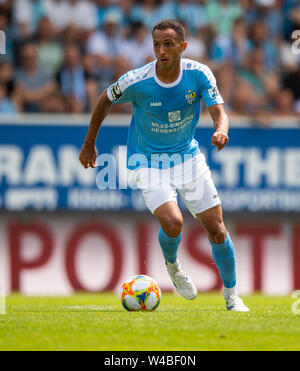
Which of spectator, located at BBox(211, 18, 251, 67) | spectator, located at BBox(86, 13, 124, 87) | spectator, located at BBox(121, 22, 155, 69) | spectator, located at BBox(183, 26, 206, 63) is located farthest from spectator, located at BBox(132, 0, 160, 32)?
spectator, located at BBox(211, 18, 251, 67)

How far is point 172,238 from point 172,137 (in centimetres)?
103

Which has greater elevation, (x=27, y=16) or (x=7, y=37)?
(x=27, y=16)

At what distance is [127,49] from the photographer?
578 inches

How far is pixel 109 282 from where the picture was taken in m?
14.3

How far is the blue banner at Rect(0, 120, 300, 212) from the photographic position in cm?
1374

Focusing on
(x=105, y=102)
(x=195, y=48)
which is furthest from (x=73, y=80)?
(x=105, y=102)

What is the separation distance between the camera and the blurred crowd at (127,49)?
14.0 meters

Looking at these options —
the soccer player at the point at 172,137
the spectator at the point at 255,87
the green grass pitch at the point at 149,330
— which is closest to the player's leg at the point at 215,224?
the soccer player at the point at 172,137

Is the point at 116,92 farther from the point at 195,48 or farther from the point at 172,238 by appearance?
the point at 195,48

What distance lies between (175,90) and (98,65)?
6532 mm

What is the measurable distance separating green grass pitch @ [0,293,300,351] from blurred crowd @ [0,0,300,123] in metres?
6.61

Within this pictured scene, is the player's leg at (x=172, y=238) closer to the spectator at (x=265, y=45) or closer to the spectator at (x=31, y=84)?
the spectator at (x=31, y=84)

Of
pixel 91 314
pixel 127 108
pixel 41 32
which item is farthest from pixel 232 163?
pixel 91 314

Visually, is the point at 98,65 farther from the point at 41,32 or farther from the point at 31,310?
the point at 31,310
